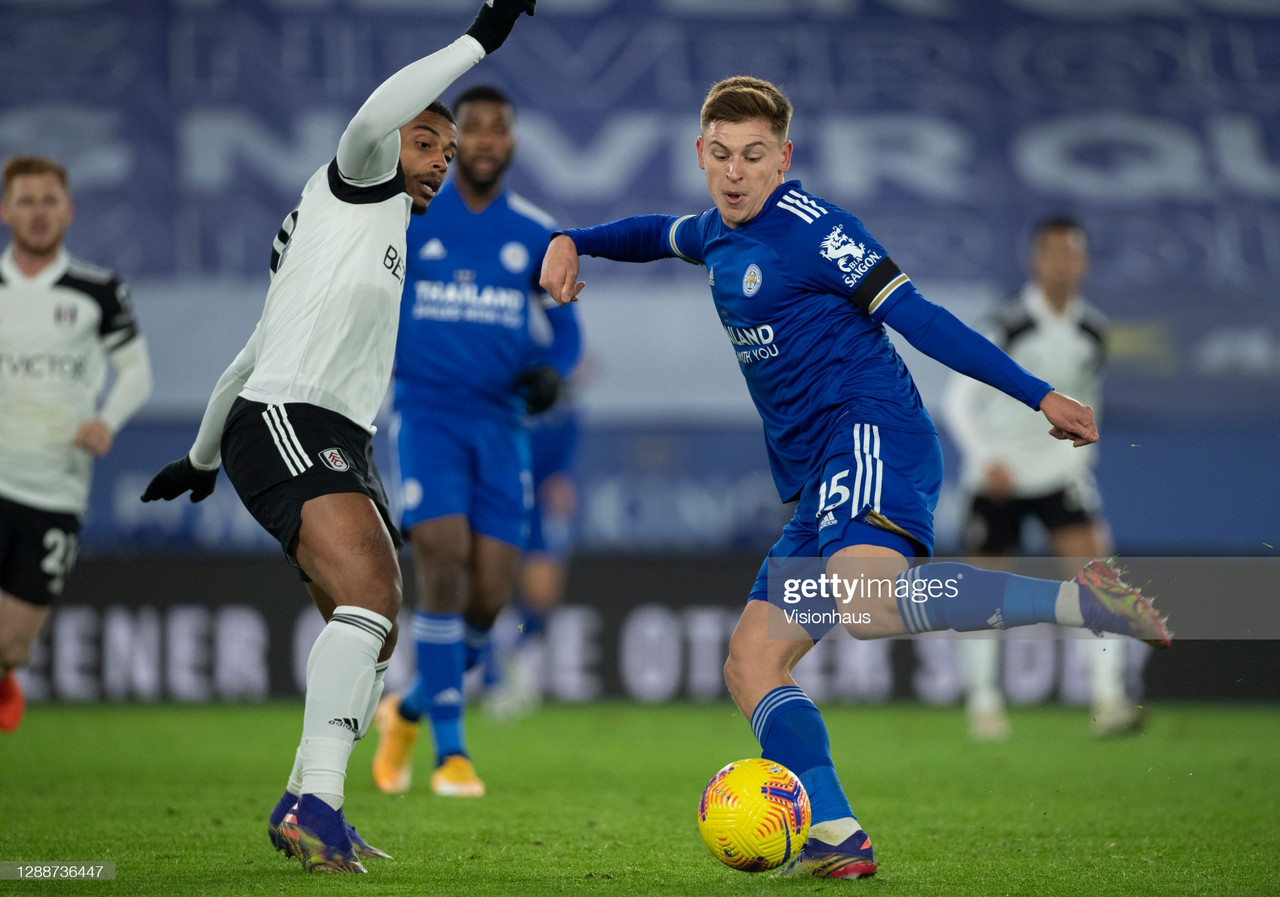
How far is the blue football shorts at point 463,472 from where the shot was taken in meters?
5.93

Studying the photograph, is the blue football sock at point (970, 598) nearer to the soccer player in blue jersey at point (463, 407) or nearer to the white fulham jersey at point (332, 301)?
the white fulham jersey at point (332, 301)

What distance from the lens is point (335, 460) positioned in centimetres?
380

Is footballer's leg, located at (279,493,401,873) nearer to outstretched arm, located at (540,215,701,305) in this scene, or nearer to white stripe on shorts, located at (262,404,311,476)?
white stripe on shorts, located at (262,404,311,476)

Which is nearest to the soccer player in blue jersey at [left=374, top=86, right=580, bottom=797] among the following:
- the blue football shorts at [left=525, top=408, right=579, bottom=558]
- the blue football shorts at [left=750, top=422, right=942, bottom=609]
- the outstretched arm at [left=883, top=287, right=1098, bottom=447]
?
the blue football shorts at [left=750, top=422, right=942, bottom=609]

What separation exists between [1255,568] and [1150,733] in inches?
131

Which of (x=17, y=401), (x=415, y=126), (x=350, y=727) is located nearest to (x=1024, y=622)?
(x=350, y=727)

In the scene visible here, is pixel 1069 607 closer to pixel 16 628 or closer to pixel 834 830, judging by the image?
pixel 834 830

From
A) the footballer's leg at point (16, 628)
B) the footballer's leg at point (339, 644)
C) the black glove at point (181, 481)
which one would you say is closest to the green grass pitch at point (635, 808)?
the footballer's leg at point (339, 644)

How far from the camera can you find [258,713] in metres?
9.53

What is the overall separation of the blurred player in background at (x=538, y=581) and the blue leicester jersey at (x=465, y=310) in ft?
12.3

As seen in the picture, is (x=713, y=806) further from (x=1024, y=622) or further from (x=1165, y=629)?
(x=1165, y=629)

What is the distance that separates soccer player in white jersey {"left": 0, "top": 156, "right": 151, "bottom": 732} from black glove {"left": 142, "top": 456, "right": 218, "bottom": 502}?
240 cm

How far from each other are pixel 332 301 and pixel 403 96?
57 cm

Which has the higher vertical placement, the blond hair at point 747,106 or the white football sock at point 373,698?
the blond hair at point 747,106
